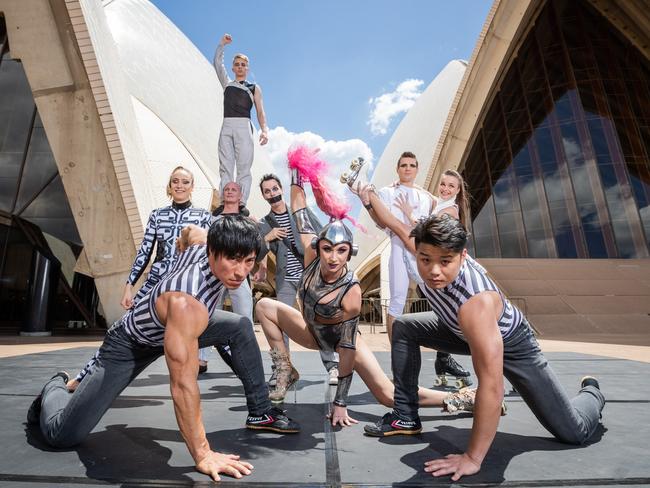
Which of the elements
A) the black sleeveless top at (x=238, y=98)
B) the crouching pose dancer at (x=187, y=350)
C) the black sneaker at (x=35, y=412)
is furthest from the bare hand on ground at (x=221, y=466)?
the black sleeveless top at (x=238, y=98)

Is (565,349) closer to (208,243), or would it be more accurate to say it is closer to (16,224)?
(208,243)

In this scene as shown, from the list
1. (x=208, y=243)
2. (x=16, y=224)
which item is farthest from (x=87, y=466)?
(x=16, y=224)

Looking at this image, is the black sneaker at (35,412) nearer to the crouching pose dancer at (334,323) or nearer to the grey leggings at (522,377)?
the crouching pose dancer at (334,323)

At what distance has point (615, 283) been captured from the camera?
502 inches

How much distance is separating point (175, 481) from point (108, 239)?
8.65 m

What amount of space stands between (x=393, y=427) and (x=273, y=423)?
64cm

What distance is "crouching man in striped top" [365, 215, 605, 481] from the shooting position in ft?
5.59

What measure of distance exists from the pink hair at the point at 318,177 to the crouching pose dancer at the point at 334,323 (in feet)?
0.09

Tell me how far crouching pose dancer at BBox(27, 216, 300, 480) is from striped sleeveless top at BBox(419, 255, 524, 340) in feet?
2.84

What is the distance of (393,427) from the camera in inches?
88.7

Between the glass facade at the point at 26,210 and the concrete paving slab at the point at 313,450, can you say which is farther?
the glass facade at the point at 26,210

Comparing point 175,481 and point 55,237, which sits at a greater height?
point 55,237

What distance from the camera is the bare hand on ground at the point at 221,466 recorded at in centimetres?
165

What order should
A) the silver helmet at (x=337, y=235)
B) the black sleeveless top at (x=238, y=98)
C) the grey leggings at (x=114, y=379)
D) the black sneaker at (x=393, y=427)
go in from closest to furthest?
the grey leggings at (x=114, y=379) → the black sneaker at (x=393, y=427) → the silver helmet at (x=337, y=235) → the black sleeveless top at (x=238, y=98)
